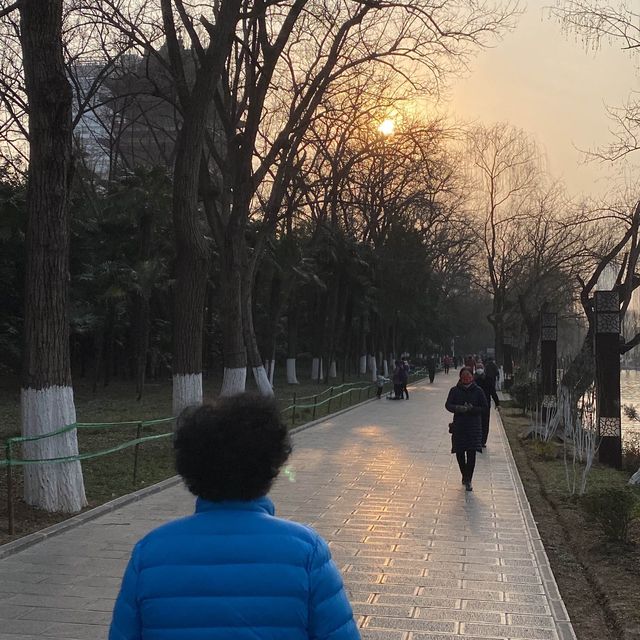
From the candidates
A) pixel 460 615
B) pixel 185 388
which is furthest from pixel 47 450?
pixel 185 388

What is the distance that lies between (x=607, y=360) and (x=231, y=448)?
12.7 m

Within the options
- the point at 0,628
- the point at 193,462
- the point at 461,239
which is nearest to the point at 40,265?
the point at 0,628

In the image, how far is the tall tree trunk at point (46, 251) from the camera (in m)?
8.12

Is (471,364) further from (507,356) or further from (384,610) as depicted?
(507,356)

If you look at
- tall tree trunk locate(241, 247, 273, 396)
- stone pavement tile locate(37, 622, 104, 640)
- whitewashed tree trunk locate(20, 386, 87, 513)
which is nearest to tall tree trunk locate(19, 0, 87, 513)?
whitewashed tree trunk locate(20, 386, 87, 513)

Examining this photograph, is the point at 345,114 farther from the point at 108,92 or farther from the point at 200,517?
the point at 200,517

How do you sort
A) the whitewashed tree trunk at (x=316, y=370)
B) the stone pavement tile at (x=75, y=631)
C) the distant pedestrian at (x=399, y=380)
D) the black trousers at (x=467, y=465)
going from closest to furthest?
the stone pavement tile at (x=75, y=631)
the black trousers at (x=467, y=465)
the distant pedestrian at (x=399, y=380)
the whitewashed tree trunk at (x=316, y=370)

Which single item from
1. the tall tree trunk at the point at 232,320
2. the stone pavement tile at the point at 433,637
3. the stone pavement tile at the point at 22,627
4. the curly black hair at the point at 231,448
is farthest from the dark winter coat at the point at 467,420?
the curly black hair at the point at 231,448

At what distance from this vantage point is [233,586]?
192 cm

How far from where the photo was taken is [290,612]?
75.7 inches

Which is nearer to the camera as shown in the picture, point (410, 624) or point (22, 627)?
point (22, 627)

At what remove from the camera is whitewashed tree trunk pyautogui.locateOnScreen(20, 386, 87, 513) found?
8.24 meters

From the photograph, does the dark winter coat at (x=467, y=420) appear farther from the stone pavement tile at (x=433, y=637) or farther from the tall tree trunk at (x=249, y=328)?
the tall tree trunk at (x=249, y=328)

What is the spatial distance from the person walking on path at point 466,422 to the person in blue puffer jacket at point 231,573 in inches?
337
